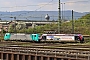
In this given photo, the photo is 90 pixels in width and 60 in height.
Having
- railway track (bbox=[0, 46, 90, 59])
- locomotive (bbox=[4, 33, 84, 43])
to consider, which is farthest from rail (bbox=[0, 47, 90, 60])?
locomotive (bbox=[4, 33, 84, 43])

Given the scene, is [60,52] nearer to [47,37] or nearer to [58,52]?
[58,52]

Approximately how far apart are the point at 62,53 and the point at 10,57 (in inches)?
246

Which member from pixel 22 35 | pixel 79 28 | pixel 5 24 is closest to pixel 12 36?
pixel 22 35

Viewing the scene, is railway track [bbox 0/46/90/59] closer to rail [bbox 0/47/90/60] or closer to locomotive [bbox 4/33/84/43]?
rail [bbox 0/47/90/60]

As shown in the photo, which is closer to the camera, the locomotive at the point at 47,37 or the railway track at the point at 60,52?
the railway track at the point at 60,52

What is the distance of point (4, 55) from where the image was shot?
25766 mm

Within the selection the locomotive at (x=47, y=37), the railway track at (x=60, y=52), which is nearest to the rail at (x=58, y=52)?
the railway track at (x=60, y=52)

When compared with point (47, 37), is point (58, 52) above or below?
above

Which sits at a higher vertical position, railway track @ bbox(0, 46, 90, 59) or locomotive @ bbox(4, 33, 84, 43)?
railway track @ bbox(0, 46, 90, 59)

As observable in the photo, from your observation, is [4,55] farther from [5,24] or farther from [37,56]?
[5,24]

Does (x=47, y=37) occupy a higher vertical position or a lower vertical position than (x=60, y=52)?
lower

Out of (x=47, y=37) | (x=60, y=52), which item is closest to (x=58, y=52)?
(x=60, y=52)

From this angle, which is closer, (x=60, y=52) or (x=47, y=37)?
(x=60, y=52)

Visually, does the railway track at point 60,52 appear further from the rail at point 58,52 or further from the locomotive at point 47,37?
the locomotive at point 47,37
